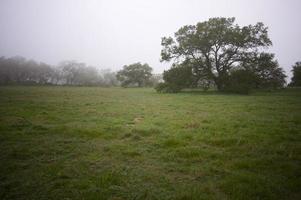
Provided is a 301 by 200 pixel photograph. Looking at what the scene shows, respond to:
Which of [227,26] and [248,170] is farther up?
[227,26]

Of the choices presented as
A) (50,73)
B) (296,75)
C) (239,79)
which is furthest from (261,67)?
(50,73)

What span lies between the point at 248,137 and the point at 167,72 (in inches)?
1123

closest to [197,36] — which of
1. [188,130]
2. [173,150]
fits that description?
[188,130]

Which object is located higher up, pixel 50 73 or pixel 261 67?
pixel 50 73

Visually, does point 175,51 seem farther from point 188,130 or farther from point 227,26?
point 188,130

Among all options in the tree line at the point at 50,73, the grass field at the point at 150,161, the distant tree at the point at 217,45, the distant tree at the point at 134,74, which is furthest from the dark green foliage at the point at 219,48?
the tree line at the point at 50,73

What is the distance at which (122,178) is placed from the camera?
5.07m

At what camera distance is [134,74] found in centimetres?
8219

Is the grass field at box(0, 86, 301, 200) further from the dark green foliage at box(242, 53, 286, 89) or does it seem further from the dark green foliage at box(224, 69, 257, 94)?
the dark green foliage at box(242, 53, 286, 89)

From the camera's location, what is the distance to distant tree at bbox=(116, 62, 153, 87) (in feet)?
270

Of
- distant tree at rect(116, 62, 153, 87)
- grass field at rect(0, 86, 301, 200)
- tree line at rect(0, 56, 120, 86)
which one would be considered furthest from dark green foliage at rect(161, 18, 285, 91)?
tree line at rect(0, 56, 120, 86)

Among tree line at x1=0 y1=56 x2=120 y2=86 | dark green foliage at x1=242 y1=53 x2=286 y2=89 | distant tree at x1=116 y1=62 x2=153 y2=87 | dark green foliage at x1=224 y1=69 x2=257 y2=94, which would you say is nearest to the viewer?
dark green foliage at x1=224 y1=69 x2=257 y2=94

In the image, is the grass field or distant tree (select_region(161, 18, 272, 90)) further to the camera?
distant tree (select_region(161, 18, 272, 90))

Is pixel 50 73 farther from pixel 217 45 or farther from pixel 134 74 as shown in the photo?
pixel 217 45
